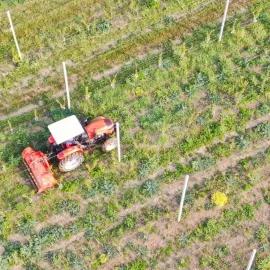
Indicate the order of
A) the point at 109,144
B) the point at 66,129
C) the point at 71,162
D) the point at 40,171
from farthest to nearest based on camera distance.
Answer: the point at 109,144
the point at 71,162
the point at 66,129
the point at 40,171

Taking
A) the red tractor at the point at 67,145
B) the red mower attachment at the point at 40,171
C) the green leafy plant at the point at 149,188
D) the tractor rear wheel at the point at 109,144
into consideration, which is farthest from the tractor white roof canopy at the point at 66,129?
the green leafy plant at the point at 149,188

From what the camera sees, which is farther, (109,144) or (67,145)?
(109,144)

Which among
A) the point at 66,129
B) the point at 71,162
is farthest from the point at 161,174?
the point at 66,129

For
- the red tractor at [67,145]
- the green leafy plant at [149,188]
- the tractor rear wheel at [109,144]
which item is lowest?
the green leafy plant at [149,188]

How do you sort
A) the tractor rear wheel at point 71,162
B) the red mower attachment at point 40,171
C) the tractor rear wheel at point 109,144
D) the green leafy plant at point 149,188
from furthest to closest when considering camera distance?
the tractor rear wheel at point 109,144
the green leafy plant at point 149,188
the tractor rear wheel at point 71,162
the red mower attachment at point 40,171

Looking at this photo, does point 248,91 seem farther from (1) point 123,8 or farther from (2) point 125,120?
(1) point 123,8

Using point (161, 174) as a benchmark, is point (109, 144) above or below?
above

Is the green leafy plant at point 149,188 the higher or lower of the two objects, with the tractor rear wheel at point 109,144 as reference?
lower

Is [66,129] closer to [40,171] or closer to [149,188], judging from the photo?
[40,171]

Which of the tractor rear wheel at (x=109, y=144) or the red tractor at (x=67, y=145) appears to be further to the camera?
the tractor rear wheel at (x=109, y=144)

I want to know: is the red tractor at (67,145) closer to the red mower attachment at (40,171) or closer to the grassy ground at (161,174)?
the red mower attachment at (40,171)
